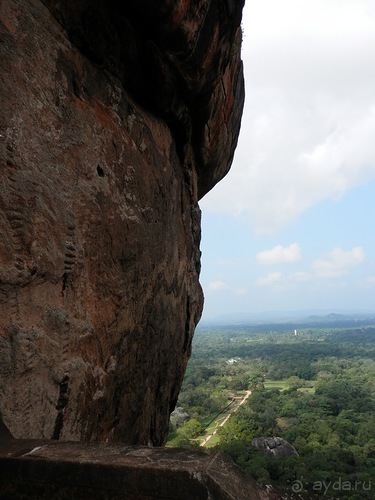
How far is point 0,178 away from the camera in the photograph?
2582 mm

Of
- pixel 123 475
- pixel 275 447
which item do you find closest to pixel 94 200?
pixel 123 475

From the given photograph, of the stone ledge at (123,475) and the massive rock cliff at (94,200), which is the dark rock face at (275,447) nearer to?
the massive rock cliff at (94,200)

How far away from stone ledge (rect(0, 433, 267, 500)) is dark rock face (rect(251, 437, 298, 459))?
891 inches

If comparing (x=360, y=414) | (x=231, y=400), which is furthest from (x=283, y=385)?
(x=360, y=414)

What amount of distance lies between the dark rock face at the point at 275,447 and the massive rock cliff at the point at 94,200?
1957cm

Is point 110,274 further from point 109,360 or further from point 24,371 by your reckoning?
point 24,371

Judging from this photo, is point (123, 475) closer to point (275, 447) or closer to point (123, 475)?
point (123, 475)

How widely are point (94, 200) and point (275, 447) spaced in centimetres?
2328

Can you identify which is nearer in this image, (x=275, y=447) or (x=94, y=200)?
(x=94, y=200)

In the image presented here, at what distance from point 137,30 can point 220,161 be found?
12.6 feet

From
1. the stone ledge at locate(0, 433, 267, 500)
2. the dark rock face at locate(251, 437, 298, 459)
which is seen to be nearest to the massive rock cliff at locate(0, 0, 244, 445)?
the stone ledge at locate(0, 433, 267, 500)

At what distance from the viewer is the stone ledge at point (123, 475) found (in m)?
1.53

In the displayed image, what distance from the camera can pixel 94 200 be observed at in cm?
334

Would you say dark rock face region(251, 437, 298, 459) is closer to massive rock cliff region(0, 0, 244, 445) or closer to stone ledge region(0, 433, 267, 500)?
massive rock cliff region(0, 0, 244, 445)
